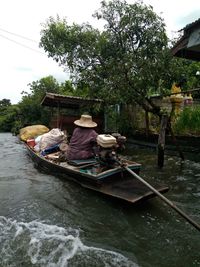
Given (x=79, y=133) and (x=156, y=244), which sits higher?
(x=79, y=133)

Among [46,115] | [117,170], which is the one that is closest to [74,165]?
[117,170]

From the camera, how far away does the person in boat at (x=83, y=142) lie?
26.5 ft

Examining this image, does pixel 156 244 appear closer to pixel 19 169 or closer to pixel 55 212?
pixel 55 212

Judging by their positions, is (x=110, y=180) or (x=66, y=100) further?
(x=66, y=100)

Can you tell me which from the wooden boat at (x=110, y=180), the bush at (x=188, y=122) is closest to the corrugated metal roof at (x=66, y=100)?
the bush at (x=188, y=122)

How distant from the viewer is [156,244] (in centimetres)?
484

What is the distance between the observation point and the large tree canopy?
12273 mm

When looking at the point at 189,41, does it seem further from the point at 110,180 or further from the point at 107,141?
the point at 110,180

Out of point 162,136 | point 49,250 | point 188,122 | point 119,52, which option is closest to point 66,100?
point 119,52

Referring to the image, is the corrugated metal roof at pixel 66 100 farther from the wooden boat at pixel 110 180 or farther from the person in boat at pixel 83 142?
the wooden boat at pixel 110 180

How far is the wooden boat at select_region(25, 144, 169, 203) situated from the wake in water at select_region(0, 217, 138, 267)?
1346 mm

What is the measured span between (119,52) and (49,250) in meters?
10.8

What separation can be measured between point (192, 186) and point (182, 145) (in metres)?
3.97

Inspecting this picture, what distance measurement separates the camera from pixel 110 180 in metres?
6.81
